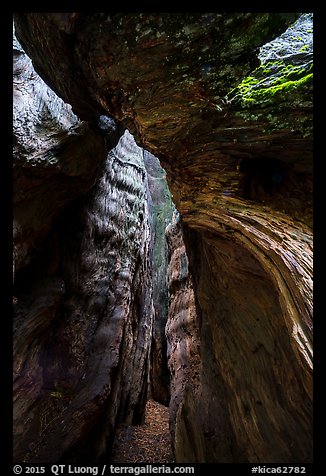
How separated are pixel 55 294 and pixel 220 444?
381 cm

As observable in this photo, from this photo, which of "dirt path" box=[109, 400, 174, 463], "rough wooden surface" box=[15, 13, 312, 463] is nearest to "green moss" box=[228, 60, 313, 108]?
"rough wooden surface" box=[15, 13, 312, 463]

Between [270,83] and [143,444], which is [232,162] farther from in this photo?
[143,444]

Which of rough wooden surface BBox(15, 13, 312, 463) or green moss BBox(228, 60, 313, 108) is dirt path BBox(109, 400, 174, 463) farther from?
green moss BBox(228, 60, 313, 108)

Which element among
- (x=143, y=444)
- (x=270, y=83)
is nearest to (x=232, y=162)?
(x=270, y=83)

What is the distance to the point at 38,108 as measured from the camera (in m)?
5.30

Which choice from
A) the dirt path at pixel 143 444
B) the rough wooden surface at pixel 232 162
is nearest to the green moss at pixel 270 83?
the rough wooden surface at pixel 232 162

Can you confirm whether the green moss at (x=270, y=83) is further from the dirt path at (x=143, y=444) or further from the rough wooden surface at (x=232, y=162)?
the dirt path at (x=143, y=444)

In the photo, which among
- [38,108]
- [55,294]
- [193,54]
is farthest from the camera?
[55,294]

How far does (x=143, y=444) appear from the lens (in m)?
6.05

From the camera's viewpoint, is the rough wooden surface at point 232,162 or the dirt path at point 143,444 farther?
the dirt path at point 143,444

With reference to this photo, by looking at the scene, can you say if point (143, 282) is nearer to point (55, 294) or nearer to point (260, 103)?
point (55, 294)

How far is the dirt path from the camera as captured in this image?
544 centimetres

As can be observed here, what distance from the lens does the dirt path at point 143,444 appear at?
544cm
